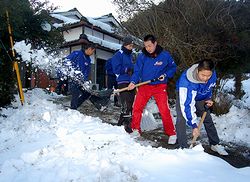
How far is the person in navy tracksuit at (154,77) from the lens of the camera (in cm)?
521

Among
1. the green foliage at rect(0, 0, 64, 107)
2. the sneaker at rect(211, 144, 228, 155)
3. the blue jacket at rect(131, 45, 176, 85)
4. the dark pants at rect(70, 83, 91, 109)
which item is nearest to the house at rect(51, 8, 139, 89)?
the green foliage at rect(0, 0, 64, 107)

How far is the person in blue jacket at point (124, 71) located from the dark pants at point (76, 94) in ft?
4.01

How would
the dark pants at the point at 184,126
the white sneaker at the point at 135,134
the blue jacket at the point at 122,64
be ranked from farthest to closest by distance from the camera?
the blue jacket at the point at 122,64, the white sneaker at the point at 135,134, the dark pants at the point at 184,126

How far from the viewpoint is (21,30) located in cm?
869

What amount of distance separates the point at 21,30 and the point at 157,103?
16.8ft

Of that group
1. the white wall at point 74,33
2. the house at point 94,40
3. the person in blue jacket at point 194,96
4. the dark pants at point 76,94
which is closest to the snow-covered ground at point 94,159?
the person in blue jacket at point 194,96

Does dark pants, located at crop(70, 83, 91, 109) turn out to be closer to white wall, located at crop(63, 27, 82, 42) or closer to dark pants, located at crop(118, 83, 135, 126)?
dark pants, located at crop(118, 83, 135, 126)

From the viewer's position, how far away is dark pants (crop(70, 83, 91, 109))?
7.02 metres

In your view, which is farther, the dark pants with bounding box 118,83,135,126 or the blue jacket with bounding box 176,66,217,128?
the dark pants with bounding box 118,83,135,126

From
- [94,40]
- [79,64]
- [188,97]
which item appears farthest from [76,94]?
[94,40]

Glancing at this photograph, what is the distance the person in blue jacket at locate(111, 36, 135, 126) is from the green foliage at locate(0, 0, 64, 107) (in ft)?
8.35

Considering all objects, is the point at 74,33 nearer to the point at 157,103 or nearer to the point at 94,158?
the point at 157,103

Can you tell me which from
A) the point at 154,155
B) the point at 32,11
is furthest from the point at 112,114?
the point at 154,155

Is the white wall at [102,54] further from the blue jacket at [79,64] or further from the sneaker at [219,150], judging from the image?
the sneaker at [219,150]
